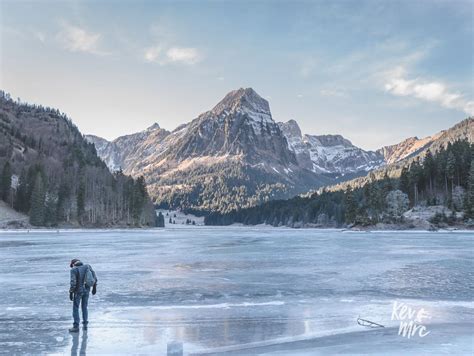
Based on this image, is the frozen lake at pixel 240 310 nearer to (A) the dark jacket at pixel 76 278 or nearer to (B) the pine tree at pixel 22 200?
(A) the dark jacket at pixel 76 278

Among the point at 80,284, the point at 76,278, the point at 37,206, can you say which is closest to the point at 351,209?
the point at 37,206

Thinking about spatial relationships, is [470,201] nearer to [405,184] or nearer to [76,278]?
[405,184]

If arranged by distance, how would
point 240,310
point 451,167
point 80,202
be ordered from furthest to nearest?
point 80,202, point 451,167, point 240,310

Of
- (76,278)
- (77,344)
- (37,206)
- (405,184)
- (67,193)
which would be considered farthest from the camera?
(405,184)

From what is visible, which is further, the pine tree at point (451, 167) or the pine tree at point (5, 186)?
the pine tree at point (5, 186)

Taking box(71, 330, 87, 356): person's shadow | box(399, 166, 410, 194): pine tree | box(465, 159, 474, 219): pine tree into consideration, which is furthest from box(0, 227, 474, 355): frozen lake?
box(399, 166, 410, 194): pine tree

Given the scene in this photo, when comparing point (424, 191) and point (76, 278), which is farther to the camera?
point (424, 191)

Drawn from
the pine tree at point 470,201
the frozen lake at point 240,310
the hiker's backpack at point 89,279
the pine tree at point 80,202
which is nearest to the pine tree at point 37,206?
the pine tree at point 80,202

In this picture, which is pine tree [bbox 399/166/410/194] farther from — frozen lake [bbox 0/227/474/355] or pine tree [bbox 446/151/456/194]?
frozen lake [bbox 0/227/474/355]

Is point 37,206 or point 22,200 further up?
point 22,200

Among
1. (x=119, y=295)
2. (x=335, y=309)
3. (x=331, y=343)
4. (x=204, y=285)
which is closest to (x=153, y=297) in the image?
(x=119, y=295)

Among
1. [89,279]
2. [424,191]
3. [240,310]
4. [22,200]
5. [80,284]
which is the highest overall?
[424,191]

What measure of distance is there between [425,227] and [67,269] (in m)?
113

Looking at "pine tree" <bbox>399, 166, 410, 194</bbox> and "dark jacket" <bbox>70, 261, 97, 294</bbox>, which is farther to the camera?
"pine tree" <bbox>399, 166, 410, 194</bbox>
